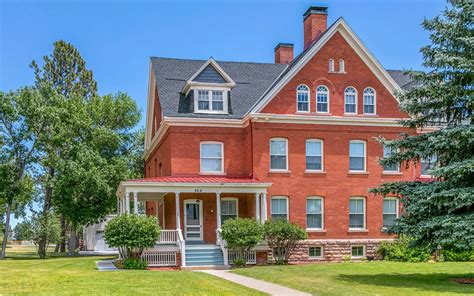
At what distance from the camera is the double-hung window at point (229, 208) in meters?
28.8

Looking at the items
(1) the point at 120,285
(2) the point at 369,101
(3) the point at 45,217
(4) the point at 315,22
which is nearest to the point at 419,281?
(1) the point at 120,285

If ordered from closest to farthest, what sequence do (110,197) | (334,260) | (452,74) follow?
(452,74), (334,260), (110,197)

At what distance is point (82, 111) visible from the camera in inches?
1581

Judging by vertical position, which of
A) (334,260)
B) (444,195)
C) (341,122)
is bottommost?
(334,260)

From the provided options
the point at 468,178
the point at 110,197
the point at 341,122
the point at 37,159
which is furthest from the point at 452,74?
the point at 37,159

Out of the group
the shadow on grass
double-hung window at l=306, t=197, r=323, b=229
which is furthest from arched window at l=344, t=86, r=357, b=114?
the shadow on grass

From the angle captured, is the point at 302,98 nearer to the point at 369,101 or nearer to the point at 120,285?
the point at 369,101

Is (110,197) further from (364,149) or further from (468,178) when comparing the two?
(468,178)

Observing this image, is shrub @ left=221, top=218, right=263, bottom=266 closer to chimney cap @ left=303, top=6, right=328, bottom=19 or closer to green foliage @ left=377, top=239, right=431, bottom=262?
green foliage @ left=377, top=239, right=431, bottom=262

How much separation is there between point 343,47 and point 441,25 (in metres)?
12.2

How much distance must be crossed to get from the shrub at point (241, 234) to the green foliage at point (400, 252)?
269 inches

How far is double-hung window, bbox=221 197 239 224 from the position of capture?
94.6ft

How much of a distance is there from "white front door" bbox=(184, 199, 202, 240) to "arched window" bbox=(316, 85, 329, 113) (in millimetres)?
7681

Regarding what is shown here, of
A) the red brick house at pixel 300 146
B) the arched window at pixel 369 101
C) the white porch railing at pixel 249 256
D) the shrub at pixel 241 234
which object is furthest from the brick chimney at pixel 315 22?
the white porch railing at pixel 249 256
